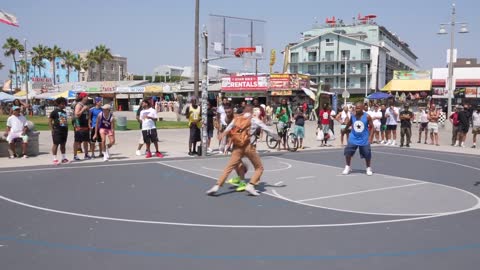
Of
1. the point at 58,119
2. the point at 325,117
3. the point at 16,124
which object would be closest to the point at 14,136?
the point at 16,124

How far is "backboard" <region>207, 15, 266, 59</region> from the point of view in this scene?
15.0 meters

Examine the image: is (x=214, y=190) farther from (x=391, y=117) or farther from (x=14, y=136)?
(x=391, y=117)

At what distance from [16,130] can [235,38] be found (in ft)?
24.1

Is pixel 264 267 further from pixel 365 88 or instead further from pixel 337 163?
pixel 365 88

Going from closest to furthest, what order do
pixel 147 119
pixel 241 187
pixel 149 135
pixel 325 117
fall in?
pixel 241 187
pixel 147 119
pixel 149 135
pixel 325 117

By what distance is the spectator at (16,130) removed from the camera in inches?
514

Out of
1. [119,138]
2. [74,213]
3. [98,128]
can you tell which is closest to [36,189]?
[74,213]

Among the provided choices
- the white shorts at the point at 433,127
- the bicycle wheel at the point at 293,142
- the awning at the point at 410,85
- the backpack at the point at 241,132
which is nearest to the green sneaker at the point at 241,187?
the backpack at the point at 241,132

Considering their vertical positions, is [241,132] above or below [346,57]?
below

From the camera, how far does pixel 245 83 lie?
45406mm

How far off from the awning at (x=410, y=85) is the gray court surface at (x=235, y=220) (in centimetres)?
3810

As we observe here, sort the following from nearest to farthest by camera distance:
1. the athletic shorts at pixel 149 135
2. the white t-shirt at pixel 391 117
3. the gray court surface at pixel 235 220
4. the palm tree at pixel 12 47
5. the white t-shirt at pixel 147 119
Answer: the gray court surface at pixel 235 220, the white t-shirt at pixel 147 119, the athletic shorts at pixel 149 135, the white t-shirt at pixel 391 117, the palm tree at pixel 12 47

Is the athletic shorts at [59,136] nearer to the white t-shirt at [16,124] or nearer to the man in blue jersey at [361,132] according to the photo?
the white t-shirt at [16,124]

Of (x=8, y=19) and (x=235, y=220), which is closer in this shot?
(x=235, y=220)
